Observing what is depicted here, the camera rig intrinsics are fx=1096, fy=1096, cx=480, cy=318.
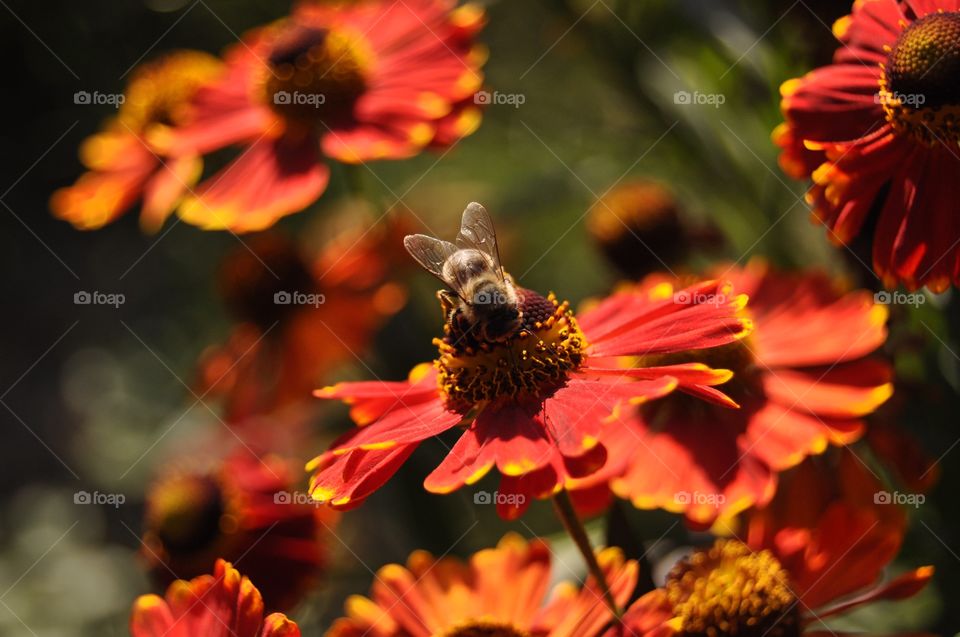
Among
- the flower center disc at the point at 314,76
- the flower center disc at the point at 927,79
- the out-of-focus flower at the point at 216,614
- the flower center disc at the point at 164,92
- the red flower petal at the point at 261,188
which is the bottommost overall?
the out-of-focus flower at the point at 216,614

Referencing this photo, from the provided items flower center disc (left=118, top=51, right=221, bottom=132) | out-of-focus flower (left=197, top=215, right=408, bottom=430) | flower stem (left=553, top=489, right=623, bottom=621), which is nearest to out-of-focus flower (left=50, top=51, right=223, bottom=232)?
flower center disc (left=118, top=51, right=221, bottom=132)

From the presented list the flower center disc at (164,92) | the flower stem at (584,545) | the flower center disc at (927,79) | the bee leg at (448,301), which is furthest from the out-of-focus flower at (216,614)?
the flower center disc at (164,92)

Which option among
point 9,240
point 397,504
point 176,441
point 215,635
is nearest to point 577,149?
point 397,504

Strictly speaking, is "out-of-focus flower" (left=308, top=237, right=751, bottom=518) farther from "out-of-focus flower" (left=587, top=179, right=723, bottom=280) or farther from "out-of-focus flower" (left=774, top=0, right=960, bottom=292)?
"out-of-focus flower" (left=587, top=179, right=723, bottom=280)

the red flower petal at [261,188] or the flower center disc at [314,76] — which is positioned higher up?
the flower center disc at [314,76]

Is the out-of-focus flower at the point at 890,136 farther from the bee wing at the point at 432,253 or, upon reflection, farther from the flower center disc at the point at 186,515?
the flower center disc at the point at 186,515

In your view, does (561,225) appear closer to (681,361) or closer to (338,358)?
(338,358)
